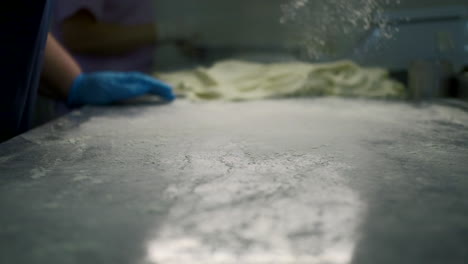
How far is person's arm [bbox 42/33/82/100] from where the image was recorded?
157cm

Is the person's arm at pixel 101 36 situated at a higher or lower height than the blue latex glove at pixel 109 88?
higher

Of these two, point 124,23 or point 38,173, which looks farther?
point 124,23

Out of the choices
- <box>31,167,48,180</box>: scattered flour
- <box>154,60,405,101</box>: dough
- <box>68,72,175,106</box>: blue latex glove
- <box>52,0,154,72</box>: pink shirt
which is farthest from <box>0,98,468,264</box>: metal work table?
<box>52,0,154,72</box>: pink shirt

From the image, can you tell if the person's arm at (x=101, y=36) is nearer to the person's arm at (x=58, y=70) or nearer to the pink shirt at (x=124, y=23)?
the pink shirt at (x=124, y=23)

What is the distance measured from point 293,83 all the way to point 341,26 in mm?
380

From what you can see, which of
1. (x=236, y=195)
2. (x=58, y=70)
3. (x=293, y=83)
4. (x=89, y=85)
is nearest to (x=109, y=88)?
(x=89, y=85)

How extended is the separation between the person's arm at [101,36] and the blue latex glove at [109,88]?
85 cm

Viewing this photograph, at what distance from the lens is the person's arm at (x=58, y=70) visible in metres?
1.57

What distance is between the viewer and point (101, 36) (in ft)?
8.59

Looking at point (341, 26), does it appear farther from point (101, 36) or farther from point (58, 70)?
point (101, 36)

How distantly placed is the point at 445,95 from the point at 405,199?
1462 mm

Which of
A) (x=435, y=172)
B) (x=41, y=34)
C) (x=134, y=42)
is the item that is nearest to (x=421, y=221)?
(x=435, y=172)

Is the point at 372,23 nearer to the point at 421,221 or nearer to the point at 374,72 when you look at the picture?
the point at 374,72

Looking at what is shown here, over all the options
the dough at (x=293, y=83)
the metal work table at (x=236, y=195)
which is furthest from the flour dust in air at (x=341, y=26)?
the metal work table at (x=236, y=195)
